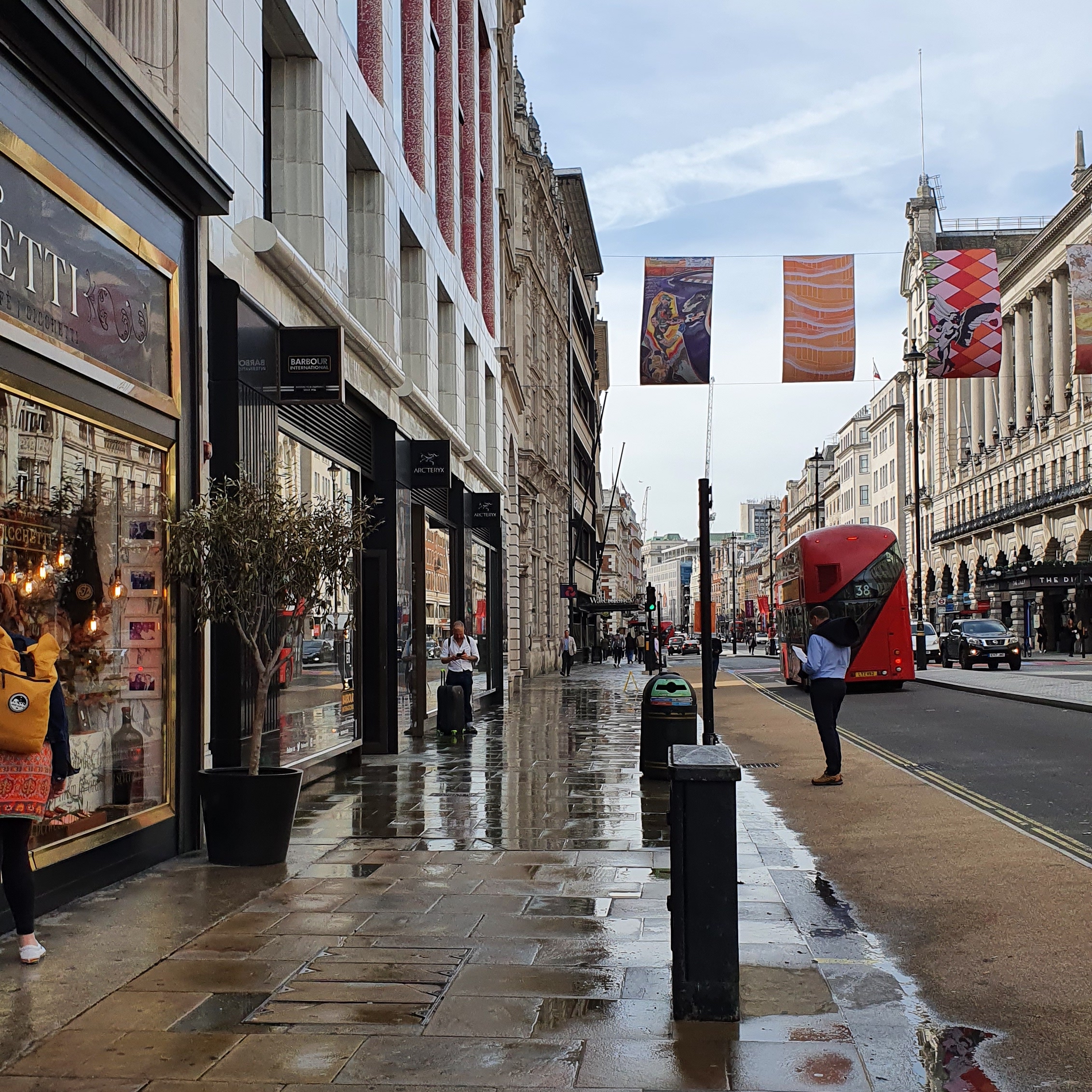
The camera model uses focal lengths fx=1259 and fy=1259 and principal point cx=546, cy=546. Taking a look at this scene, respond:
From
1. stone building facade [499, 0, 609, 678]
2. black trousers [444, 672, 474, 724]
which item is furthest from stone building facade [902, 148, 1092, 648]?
black trousers [444, 672, 474, 724]

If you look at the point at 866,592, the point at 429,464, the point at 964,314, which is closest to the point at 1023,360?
the point at 866,592

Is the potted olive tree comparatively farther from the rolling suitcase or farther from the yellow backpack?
the rolling suitcase

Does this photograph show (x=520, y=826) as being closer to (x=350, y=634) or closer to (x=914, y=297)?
(x=350, y=634)

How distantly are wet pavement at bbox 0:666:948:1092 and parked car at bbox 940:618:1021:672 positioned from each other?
35.9 metres

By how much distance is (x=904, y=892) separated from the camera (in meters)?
7.55

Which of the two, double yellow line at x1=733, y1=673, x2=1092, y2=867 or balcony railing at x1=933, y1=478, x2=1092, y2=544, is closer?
double yellow line at x1=733, y1=673, x2=1092, y2=867

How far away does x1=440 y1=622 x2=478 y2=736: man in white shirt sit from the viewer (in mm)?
18703

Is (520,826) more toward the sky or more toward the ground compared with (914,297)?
more toward the ground

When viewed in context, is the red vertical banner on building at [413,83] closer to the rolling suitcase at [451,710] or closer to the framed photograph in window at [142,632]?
the rolling suitcase at [451,710]

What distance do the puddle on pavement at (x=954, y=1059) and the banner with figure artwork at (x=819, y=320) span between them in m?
20.7

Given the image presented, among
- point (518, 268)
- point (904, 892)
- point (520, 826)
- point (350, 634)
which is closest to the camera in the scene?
point (904, 892)

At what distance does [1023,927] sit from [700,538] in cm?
553

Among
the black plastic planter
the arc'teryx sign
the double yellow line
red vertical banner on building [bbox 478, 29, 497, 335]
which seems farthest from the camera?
red vertical banner on building [bbox 478, 29, 497, 335]

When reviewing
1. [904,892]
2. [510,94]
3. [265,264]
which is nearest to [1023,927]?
[904,892]
